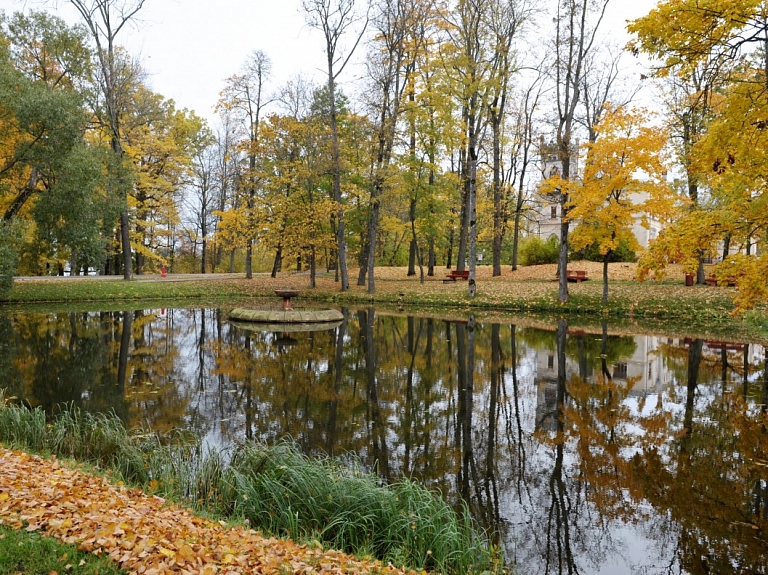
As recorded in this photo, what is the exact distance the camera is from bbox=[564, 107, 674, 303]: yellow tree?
19.3 m

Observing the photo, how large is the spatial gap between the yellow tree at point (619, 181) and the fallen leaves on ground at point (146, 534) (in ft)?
60.8

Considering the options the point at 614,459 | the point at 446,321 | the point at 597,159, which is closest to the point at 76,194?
the point at 446,321

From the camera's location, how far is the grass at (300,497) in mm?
4227

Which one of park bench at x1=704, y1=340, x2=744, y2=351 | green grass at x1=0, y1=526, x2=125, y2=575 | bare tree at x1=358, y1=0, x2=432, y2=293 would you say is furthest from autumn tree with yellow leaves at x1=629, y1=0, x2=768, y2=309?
bare tree at x1=358, y1=0, x2=432, y2=293

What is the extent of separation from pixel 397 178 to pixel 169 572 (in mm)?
22691

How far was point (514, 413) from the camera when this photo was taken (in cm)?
841

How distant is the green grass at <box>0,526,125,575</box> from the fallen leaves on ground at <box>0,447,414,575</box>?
0.07m

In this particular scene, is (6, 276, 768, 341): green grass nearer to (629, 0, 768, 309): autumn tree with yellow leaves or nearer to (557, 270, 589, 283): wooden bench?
(557, 270, 589, 283): wooden bench

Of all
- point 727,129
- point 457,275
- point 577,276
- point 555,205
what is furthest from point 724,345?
point 555,205

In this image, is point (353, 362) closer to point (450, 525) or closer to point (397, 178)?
point (450, 525)

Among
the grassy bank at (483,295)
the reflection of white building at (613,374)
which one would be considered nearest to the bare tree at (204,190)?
the grassy bank at (483,295)

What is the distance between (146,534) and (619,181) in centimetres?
1981

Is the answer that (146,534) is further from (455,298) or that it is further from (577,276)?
(577,276)

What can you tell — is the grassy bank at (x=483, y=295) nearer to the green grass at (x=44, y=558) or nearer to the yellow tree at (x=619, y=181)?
the yellow tree at (x=619, y=181)
